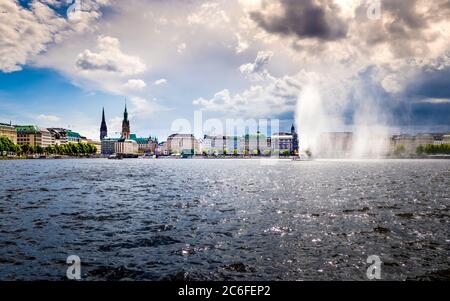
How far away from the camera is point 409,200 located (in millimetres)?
35562

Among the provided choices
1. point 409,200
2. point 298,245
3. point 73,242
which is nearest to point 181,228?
point 73,242

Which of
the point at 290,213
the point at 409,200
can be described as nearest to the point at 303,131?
the point at 409,200

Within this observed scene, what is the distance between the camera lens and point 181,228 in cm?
2164

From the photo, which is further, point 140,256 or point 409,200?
point 409,200

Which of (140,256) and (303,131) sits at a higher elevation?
(303,131)

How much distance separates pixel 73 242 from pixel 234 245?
8.65 metres

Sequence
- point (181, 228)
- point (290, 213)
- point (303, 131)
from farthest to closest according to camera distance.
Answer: point (303, 131) → point (290, 213) → point (181, 228)
